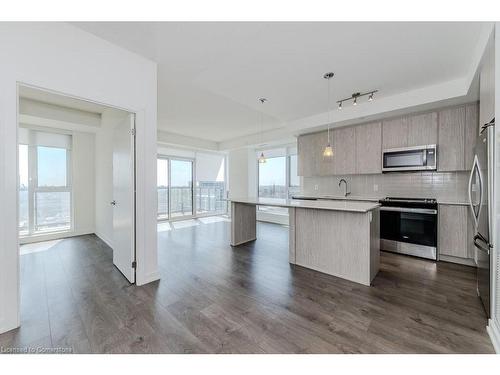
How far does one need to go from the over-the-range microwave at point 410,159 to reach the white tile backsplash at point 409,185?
0.33 metres

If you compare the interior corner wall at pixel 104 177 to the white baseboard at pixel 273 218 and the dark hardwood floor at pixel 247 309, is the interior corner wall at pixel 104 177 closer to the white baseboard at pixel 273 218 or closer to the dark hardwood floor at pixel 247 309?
the dark hardwood floor at pixel 247 309

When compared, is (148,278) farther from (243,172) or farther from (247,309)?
(243,172)

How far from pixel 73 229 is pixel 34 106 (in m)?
A: 2.62

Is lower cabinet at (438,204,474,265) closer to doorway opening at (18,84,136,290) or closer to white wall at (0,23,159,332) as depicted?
white wall at (0,23,159,332)

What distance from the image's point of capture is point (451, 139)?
11.0 feet

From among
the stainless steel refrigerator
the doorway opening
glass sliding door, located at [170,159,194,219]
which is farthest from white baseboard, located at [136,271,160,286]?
glass sliding door, located at [170,159,194,219]

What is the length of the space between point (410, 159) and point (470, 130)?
0.81 meters

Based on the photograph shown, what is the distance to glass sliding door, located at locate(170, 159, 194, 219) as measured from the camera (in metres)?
7.15

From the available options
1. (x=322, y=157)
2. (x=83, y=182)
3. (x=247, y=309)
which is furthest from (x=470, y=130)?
(x=83, y=182)

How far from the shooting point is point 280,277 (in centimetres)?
278

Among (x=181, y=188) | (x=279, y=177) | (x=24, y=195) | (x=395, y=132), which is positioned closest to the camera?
(x=395, y=132)

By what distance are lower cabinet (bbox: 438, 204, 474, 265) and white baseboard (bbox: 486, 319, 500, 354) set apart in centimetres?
190

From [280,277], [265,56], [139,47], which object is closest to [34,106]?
[139,47]
